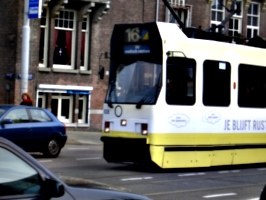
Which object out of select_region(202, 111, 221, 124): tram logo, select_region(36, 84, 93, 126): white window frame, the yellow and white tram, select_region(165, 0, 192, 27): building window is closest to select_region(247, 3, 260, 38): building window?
select_region(165, 0, 192, 27): building window

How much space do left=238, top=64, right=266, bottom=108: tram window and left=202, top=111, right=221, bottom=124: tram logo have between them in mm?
898

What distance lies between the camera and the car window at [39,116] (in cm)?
1997

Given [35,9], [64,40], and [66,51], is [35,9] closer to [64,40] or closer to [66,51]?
[64,40]

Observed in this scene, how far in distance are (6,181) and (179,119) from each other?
11.3 m

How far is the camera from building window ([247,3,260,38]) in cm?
4184

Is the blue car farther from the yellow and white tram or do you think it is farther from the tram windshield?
the tram windshield

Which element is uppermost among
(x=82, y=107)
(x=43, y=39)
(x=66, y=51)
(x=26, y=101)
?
(x=43, y=39)

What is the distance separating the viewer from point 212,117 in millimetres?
17375

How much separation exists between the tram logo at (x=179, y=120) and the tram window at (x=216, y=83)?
699 mm

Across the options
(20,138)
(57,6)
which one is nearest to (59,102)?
(57,6)

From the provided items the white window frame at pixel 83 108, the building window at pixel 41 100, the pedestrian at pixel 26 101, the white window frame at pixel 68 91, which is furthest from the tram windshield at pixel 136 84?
the white window frame at pixel 83 108

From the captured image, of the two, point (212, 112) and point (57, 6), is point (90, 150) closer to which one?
point (212, 112)

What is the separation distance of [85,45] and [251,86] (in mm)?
18008

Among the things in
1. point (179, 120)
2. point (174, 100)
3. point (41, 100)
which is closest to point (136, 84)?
point (174, 100)
